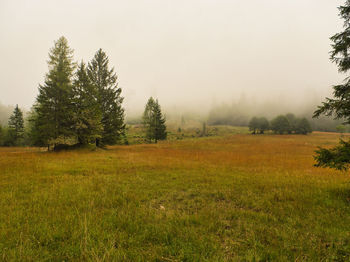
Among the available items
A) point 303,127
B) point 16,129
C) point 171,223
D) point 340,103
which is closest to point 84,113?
point 171,223

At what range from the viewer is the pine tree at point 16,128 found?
43.1 metres

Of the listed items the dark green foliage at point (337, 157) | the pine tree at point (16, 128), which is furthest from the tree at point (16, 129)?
the dark green foliage at point (337, 157)

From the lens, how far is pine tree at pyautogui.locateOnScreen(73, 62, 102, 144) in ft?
58.1

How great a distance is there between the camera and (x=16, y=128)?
145ft

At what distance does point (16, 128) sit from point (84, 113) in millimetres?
46708

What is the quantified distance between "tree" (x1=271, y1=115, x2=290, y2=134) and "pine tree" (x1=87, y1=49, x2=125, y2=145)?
231ft

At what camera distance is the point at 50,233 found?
2.78 metres

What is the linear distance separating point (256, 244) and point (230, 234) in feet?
1.59

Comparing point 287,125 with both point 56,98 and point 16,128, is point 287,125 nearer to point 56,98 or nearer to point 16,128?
point 56,98

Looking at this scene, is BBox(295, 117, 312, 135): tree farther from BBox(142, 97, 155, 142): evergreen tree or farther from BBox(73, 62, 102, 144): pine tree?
BBox(73, 62, 102, 144): pine tree

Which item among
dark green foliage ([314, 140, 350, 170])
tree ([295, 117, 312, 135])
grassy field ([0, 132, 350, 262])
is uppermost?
tree ([295, 117, 312, 135])

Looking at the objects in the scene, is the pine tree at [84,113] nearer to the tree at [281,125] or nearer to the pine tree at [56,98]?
the pine tree at [56,98]

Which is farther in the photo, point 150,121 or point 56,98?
point 150,121

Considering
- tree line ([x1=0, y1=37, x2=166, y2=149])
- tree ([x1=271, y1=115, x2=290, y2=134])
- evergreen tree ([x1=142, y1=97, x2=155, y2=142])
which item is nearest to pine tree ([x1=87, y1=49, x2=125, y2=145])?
tree line ([x1=0, y1=37, x2=166, y2=149])
